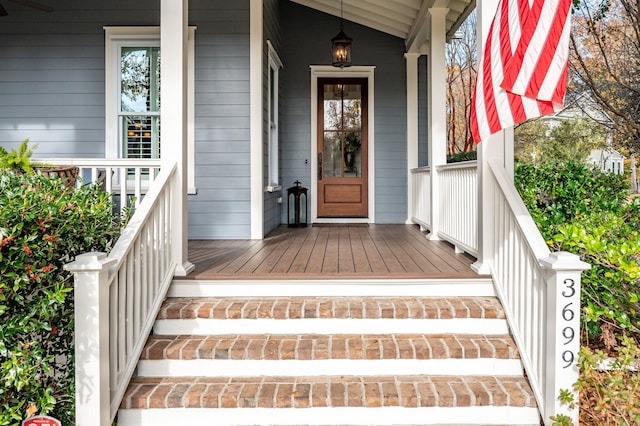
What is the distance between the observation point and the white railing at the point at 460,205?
3.93 metres

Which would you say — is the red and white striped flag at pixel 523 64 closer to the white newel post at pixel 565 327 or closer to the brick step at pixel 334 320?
the white newel post at pixel 565 327

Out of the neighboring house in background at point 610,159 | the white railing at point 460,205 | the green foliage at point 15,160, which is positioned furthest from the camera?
the neighboring house in background at point 610,159

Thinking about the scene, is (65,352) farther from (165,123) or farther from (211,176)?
(211,176)

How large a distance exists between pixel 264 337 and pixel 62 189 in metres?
1.51

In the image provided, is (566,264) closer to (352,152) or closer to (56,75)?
(352,152)

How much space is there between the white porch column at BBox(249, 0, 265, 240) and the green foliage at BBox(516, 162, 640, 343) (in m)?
2.87

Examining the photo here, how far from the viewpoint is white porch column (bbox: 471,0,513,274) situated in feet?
10.7

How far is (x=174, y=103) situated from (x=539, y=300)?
2686 millimetres

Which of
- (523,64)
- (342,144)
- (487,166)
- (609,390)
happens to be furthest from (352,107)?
(609,390)

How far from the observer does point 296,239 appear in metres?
5.54

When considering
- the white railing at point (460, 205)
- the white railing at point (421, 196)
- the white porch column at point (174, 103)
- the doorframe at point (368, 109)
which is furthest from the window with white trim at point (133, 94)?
the white railing at point (421, 196)

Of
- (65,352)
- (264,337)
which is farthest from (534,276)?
(65,352)

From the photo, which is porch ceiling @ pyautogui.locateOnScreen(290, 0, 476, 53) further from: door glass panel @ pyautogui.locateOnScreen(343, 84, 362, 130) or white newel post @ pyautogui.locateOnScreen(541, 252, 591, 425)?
white newel post @ pyautogui.locateOnScreen(541, 252, 591, 425)

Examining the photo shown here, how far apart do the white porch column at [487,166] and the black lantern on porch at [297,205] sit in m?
4.20
